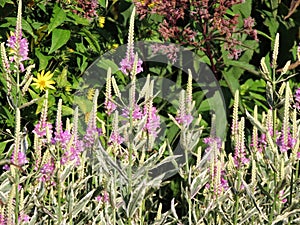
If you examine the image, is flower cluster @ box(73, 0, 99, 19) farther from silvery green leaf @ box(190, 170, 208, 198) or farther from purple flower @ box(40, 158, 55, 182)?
silvery green leaf @ box(190, 170, 208, 198)

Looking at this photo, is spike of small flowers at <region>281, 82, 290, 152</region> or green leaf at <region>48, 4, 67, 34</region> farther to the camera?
green leaf at <region>48, 4, 67, 34</region>

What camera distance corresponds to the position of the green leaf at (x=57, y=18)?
2.94 meters

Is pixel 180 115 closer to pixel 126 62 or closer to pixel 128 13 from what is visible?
pixel 126 62

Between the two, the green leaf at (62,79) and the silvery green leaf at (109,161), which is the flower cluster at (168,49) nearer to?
the green leaf at (62,79)

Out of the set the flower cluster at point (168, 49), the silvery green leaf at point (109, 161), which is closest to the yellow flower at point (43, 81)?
the flower cluster at point (168, 49)

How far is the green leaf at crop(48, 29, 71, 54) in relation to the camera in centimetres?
295

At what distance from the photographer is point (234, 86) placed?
327 centimetres

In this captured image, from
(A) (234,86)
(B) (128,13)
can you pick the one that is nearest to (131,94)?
(A) (234,86)

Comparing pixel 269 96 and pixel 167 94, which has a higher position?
pixel 269 96

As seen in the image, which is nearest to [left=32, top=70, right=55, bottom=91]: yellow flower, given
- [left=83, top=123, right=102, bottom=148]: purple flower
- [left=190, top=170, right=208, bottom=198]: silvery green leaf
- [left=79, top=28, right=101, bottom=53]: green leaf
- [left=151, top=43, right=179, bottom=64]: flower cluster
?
[left=79, top=28, right=101, bottom=53]: green leaf

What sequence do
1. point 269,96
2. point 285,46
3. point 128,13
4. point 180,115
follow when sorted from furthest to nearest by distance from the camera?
point 285,46 → point 128,13 → point 180,115 → point 269,96

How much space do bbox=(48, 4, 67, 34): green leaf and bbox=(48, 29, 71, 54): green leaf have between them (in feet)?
0.15

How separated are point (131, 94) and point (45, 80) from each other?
156 centimetres

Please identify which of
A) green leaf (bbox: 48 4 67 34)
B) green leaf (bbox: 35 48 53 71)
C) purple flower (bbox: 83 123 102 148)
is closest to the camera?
purple flower (bbox: 83 123 102 148)
